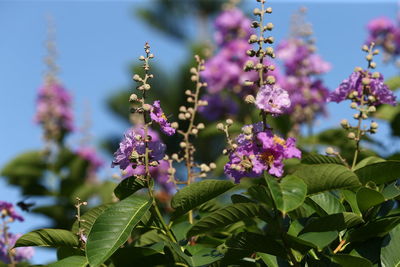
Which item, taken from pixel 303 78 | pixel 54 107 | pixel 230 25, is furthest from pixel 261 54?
pixel 54 107

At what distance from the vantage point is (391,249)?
1141 millimetres

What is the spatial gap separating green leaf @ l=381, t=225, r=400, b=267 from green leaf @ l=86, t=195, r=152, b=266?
0.43 meters

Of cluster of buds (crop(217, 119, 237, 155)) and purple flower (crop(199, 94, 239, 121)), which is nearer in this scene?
cluster of buds (crop(217, 119, 237, 155))

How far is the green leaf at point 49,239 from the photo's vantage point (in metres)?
1.23

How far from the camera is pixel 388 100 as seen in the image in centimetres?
152

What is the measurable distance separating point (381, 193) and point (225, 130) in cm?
32

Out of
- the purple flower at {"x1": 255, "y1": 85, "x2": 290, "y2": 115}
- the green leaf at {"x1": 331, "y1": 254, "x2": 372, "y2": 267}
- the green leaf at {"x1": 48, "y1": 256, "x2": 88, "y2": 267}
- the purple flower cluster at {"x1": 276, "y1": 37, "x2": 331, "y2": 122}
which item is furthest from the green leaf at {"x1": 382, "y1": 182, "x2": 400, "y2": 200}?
the purple flower cluster at {"x1": 276, "y1": 37, "x2": 331, "y2": 122}

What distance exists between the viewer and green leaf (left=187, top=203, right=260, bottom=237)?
1103 mm

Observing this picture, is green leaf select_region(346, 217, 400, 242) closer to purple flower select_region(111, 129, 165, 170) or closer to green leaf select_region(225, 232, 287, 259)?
green leaf select_region(225, 232, 287, 259)

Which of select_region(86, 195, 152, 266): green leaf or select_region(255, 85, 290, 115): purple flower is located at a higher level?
select_region(255, 85, 290, 115): purple flower

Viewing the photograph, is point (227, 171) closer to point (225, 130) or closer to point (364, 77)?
point (225, 130)

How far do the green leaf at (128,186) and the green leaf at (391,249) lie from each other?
45cm

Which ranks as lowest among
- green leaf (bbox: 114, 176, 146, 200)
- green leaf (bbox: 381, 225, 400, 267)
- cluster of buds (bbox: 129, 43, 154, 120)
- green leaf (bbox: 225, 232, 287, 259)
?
green leaf (bbox: 381, 225, 400, 267)

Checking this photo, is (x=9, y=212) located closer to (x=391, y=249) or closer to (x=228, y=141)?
(x=228, y=141)
